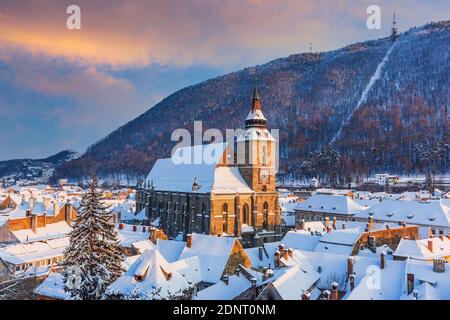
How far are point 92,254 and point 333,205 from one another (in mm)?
54566

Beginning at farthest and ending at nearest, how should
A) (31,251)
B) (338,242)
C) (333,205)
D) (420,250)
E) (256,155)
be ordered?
(333,205)
(256,155)
(338,242)
(31,251)
(420,250)

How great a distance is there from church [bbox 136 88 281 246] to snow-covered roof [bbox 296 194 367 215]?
549 inches

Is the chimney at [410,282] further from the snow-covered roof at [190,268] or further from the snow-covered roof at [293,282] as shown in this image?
the snow-covered roof at [190,268]

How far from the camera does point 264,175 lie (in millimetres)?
Answer: 56469

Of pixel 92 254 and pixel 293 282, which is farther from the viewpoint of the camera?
pixel 293 282

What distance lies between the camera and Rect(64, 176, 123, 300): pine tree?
17.8 metres

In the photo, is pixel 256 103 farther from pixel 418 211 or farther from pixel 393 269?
pixel 393 269

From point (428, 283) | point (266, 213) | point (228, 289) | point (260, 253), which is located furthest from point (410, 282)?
point (266, 213)

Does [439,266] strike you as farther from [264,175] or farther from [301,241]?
[264,175]

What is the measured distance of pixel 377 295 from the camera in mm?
22219

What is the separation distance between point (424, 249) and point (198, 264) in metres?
18.3

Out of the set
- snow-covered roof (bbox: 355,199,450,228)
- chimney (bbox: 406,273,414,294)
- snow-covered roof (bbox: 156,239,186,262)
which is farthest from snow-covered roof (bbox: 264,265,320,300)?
snow-covered roof (bbox: 355,199,450,228)

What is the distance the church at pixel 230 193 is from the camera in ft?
172
